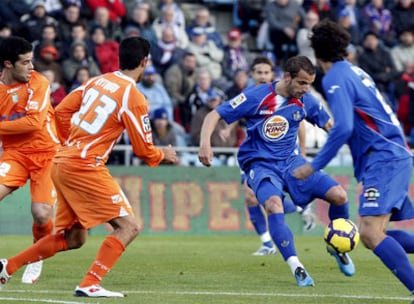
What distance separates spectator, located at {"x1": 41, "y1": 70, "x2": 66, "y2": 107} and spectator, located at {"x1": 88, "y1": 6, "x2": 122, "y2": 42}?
7.40 feet

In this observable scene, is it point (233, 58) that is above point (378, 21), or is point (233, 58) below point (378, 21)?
below

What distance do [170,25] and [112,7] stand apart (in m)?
1.28

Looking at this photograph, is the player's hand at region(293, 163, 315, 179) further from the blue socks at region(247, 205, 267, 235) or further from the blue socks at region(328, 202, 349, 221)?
the blue socks at region(247, 205, 267, 235)

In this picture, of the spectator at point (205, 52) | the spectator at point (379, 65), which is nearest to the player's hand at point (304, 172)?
the spectator at point (205, 52)

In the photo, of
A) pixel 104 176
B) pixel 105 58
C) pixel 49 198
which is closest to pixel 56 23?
pixel 105 58

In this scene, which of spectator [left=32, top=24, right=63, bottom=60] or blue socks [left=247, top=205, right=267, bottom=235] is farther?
spectator [left=32, top=24, right=63, bottom=60]

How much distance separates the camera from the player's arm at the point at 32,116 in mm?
12125

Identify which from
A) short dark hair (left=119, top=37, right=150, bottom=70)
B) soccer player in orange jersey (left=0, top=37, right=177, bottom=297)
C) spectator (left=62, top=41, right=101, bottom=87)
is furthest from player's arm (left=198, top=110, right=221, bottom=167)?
spectator (left=62, top=41, right=101, bottom=87)

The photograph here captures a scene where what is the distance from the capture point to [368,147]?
9906 mm

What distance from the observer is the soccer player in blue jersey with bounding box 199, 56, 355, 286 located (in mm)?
12141

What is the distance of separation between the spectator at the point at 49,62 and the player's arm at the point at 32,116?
31.7ft

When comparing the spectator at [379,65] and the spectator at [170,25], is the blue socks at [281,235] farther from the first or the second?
the spectator at [379,65]

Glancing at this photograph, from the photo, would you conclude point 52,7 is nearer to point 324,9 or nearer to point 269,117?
point 324,9

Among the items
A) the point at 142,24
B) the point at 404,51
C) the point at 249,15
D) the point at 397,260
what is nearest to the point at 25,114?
the point at 397,260
